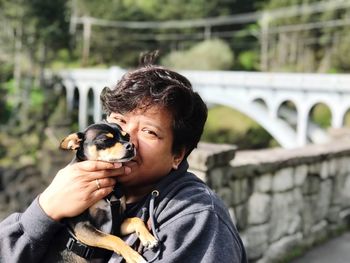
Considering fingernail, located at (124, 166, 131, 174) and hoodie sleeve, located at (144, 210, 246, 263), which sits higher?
fingernail, located at (124, 166, 131, 174)

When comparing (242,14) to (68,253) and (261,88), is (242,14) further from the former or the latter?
(68,253)

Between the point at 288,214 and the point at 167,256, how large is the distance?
3.17 m

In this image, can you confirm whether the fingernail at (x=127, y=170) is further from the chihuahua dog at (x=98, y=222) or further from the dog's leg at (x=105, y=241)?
the dog's leg at (x=105, y=241)

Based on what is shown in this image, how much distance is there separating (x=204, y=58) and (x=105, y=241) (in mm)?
39261

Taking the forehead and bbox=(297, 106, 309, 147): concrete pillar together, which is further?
bbox=(297, 106, 309, 147): concrete pillar

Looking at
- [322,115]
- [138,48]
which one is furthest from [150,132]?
[138,48]

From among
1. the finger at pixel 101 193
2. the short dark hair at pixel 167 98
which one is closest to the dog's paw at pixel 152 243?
the finger at pixel 101 193

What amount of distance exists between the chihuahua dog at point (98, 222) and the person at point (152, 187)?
1.3 inches

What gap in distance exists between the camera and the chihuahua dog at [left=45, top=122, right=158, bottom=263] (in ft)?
4.81

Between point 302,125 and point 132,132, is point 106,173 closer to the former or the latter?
point 132,132

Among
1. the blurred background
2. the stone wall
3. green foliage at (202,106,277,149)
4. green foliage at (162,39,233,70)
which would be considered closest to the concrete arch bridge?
green foliage at (202,106,277,149)

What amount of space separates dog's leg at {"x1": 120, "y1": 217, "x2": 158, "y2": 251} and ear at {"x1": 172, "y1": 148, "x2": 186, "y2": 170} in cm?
22

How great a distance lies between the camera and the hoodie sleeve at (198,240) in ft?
4.58

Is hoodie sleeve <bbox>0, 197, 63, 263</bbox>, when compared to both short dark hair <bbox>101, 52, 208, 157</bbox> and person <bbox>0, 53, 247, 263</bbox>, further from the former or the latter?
short dark hair <bbox>101, 52, 208, 157</bbox>
